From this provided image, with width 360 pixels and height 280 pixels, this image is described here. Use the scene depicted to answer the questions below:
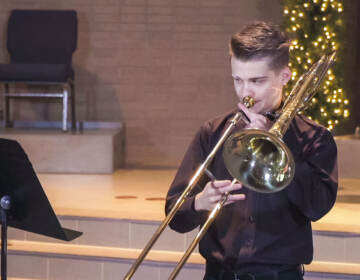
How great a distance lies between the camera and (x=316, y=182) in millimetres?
2033

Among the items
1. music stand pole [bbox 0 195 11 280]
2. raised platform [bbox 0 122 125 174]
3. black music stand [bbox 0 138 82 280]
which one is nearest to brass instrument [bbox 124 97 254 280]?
black music stand [bbox 0 138 82 280]

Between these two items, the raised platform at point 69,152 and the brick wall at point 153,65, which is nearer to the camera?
the raised platform at point 69,152

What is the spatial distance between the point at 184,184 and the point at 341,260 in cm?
205

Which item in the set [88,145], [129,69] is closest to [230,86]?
[129,69]

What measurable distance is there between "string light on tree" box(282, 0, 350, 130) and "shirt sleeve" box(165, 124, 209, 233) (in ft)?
11.9

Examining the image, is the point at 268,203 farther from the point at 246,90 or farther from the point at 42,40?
the point at 42,40

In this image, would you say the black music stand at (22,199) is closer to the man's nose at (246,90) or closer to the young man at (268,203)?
the young man at (268,203)

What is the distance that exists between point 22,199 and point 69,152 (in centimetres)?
376

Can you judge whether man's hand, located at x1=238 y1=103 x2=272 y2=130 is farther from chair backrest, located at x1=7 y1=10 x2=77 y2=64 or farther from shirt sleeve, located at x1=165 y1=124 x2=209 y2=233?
chair backrest, located at x1=7 y1=10 x2=77 y2=64

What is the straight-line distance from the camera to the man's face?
80.6 inches

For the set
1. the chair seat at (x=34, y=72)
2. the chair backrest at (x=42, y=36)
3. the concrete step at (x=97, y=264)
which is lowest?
the concrete step at (x=97, y=264)

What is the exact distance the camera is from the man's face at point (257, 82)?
6.72ft

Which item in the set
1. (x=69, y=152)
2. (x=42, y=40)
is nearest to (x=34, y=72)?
(x=42, y=40)

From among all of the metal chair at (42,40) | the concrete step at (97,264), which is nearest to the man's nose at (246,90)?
the concrete step at (97,264)
